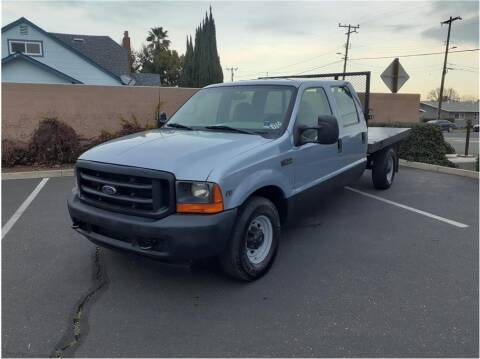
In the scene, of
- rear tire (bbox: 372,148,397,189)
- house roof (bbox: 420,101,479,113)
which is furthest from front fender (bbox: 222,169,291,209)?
house roof (bbox: 420,101,479,113)

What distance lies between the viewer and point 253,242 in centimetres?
378

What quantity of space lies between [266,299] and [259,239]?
24.1 inches

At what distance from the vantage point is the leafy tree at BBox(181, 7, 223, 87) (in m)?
36.0

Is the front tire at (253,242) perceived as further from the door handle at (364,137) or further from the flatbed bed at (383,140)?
the flatbed bed at (383,140)

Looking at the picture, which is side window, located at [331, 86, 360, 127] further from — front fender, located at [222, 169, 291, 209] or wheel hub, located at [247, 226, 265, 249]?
wheel hub, located at [247, 226, 265, 249]

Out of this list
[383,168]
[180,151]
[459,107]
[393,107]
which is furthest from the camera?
[459,107]

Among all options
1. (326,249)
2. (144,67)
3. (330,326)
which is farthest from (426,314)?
(144,67)

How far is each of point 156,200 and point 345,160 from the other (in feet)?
10.2

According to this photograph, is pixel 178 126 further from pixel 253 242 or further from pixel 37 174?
pixel 37 174

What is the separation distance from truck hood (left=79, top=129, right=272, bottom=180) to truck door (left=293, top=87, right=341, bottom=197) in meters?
0.64

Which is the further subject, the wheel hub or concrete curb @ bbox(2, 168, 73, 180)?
concrete curb @ bbox(2, 168, 73, 180)

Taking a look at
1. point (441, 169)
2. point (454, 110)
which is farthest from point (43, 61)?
point (454, 110)

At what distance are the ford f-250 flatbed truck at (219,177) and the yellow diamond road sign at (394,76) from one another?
23.1 feet

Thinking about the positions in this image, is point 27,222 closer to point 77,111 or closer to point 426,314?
point 426,314
